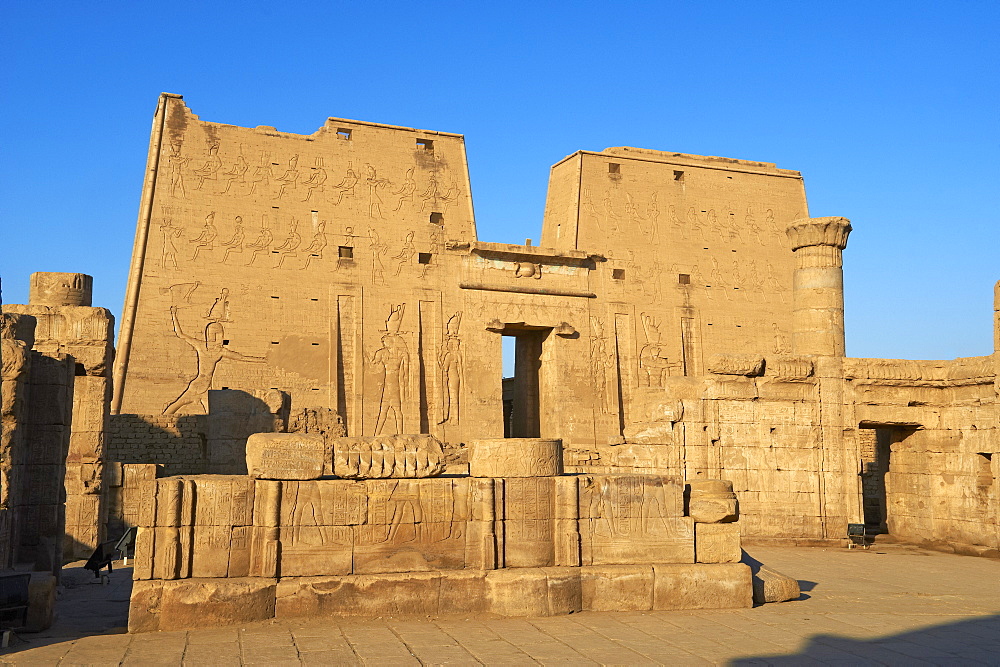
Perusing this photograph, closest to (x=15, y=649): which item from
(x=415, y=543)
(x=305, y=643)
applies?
(x=305, y=643)

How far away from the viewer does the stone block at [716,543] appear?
28.1ft

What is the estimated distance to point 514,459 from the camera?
836cm

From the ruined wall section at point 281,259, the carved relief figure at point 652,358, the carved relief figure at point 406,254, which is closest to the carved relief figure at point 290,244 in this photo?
the ruined wall section at point 281,259

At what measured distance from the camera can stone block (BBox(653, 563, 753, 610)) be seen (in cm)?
825

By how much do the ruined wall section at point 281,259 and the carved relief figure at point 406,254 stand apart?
3 cm

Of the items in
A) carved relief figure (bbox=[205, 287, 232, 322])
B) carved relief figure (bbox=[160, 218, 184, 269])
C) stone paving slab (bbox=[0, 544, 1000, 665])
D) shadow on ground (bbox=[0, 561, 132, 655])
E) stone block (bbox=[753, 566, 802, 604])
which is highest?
carved relief figure (bbox=[160, 218, 184, 269])

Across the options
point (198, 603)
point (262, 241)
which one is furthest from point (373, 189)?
point (198, 603)

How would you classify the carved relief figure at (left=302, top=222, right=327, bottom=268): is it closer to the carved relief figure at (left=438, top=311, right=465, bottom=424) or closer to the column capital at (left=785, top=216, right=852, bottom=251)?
the carved relief figure at (left=438, top=311, right=465, bottom=424)

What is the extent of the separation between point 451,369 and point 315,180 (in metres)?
5.36

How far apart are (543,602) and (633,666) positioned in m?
1.83

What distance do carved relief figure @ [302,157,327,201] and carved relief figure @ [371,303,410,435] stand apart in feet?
10.6

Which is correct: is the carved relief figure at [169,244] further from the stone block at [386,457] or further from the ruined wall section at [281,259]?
the stone block at [386,457]

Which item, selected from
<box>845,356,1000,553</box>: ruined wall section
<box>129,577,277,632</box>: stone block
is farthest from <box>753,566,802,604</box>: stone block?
<box>845,356,1000,553</box>: ruined wall section

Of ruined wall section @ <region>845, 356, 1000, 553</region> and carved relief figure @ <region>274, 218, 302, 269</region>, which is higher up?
carved relief figure @ <region>274, 218, 302, 269</region>
